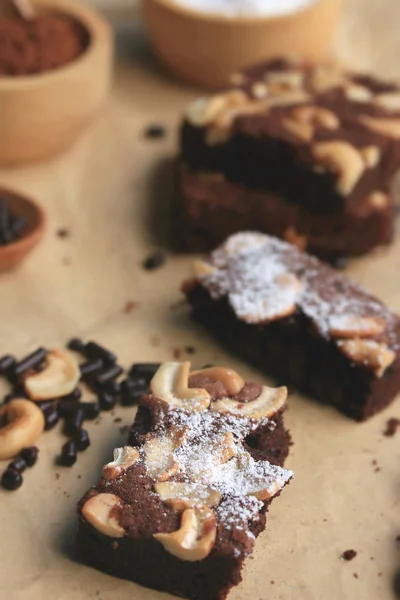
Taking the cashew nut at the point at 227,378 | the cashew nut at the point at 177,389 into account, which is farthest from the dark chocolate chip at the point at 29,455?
the cashew nut at the point at 227,378

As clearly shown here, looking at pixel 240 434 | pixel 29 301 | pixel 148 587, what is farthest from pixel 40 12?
pixel 148 587

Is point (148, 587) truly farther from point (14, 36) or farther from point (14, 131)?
point (14, 36)

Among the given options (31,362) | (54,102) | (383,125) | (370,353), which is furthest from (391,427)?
(54,102)

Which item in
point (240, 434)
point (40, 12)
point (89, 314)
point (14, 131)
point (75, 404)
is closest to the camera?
point (240, 434)

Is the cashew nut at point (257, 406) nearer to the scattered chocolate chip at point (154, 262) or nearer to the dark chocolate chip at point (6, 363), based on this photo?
the dark chocolate chip at point (6, 363)

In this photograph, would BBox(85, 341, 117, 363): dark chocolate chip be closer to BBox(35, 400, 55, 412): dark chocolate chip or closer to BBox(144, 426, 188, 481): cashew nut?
BBox(35, 400, 55, 412): dark chocolate chip

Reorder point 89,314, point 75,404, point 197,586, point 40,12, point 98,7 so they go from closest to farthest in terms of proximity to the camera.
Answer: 1. point 197,586
2. point 75,404
3. point 89,314
4. point 40,12
5. point 98,7

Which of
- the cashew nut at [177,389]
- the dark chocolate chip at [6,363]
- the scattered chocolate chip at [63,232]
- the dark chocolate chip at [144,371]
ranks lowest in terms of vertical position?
the scattered chocolate chip at [63,232]
